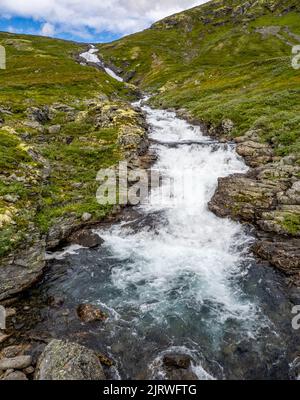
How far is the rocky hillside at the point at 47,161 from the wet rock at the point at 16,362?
463 centimetres

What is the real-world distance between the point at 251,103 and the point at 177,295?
142ft

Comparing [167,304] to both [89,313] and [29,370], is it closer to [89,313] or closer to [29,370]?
[89,313]

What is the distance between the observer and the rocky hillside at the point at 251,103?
25.0m

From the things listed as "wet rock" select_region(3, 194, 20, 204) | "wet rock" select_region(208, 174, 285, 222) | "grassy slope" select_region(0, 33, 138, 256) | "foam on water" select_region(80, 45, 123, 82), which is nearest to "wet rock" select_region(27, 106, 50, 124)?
"grassy slope" select_region(0, 33, 138, 256)

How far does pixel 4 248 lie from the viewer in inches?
779

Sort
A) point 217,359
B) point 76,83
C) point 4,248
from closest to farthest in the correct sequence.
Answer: point 217,359 → point 4,248 → point 76,83

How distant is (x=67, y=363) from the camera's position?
1310 cm

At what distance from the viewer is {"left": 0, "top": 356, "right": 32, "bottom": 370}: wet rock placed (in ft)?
44.6

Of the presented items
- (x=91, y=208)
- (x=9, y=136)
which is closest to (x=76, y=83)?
(x=9, y=136)

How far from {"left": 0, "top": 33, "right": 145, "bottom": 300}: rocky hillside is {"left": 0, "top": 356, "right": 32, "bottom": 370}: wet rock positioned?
4.63m

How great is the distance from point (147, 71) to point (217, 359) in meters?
137

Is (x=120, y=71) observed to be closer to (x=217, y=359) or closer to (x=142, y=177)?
(x=142, y=177)

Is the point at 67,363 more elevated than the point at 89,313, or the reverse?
the point at 67,363

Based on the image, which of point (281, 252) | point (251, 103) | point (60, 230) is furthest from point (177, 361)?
point (251, 103)
